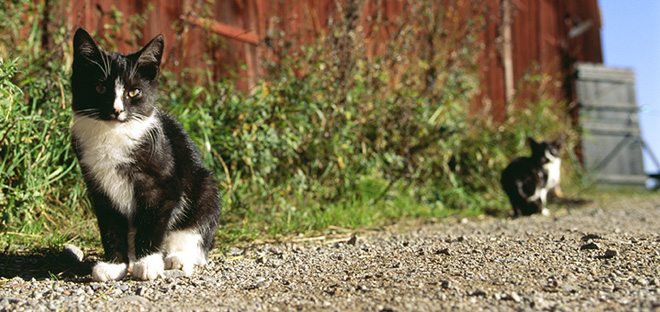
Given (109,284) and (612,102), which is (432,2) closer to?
(109,284)

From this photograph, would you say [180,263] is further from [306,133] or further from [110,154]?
[306,133]

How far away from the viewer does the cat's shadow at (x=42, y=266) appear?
2.39m

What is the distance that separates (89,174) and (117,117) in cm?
31

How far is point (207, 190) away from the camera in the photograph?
2590mm

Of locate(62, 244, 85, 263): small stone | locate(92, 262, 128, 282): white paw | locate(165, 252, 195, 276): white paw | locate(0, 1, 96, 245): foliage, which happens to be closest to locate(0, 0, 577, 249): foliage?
locate(0, 1, 96, 245): foliage

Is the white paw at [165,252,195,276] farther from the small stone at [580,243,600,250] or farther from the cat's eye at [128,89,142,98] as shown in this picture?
the small stone at [580,243,600,250]

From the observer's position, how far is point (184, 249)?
250 cm

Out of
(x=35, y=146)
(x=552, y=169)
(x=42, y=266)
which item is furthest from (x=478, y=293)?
(x=552, y=169)

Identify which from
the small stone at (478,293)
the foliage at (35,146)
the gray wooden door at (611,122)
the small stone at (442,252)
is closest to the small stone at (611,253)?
the small stone at (442,252)

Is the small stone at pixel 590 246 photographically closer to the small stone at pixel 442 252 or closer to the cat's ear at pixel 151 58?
the small stone at pixel 442 252

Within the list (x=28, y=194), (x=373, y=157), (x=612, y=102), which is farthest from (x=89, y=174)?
(x=612, y=102)

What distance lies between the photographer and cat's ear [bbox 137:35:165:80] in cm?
228

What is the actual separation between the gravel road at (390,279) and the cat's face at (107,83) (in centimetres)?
74

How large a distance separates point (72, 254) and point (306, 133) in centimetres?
209
